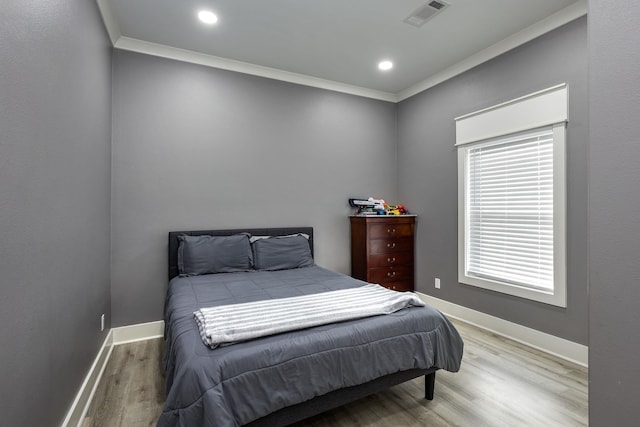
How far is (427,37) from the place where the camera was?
3.08 meters

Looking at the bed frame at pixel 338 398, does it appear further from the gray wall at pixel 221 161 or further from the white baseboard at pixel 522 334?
the gray wall at pixel 221 161

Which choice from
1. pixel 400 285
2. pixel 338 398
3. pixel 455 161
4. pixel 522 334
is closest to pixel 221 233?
pixel 338 398

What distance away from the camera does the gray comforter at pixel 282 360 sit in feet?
4.49

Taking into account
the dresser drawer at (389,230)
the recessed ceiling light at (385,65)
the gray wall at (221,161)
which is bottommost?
the dresser drawer at (389,230)

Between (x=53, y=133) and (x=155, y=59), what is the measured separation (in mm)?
2069

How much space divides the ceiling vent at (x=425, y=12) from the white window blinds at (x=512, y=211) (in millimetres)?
1362

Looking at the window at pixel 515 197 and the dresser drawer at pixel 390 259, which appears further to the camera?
the dresser drawer at pixel 390 259

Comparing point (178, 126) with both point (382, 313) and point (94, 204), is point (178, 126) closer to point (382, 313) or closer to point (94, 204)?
point (94, 204)

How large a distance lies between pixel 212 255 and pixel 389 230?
213 cm

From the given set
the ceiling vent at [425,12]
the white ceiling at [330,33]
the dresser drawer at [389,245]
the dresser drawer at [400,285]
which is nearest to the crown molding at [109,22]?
the white ceiling at [330,33]

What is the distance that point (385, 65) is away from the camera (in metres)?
3.67

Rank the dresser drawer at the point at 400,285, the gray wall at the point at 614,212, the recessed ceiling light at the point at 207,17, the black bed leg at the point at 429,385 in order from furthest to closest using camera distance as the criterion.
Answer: the dresser drawer at the point at 400,285, the recessed ceiling light at the point at 207,17, the black bed leg at the point at 429,385, the gray wall at the point at 614,212

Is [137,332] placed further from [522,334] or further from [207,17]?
[522,334]

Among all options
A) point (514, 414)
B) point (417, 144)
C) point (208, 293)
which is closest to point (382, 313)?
point (514, 414)
